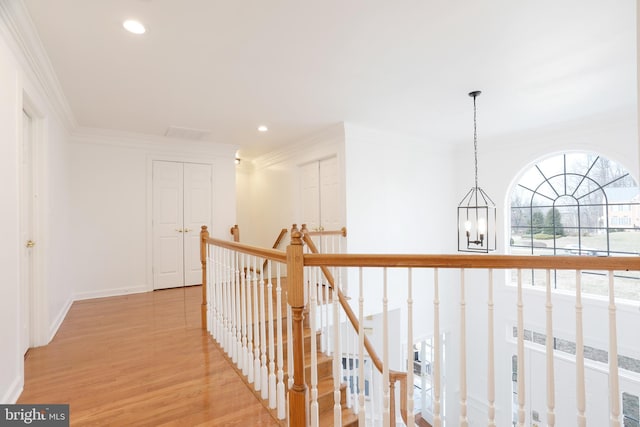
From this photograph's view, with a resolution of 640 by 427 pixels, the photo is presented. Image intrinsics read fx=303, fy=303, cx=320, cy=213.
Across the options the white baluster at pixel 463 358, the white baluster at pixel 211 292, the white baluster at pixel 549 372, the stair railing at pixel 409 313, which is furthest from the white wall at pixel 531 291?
the white baluster at pixel 211 292

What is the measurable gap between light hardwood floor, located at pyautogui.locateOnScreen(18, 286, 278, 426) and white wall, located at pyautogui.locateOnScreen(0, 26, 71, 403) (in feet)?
0.81

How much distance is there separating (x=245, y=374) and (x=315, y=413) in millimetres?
945

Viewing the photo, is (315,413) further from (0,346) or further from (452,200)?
(452,200)

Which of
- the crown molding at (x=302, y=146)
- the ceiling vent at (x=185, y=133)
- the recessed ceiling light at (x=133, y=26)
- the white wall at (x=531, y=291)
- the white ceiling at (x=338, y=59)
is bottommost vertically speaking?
the white wall at (x=531, y=291)

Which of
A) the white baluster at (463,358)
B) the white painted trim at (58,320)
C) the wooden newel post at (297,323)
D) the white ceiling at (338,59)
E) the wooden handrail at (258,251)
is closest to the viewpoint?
the white baluster at (463,358)

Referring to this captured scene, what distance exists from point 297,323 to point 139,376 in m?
1.62

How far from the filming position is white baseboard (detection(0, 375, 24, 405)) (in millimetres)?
1841

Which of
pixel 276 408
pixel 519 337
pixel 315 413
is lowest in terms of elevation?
pixel 276 408

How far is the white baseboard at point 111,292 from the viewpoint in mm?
4383

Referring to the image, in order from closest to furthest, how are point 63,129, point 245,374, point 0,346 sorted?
point 0,346 → point 245,374 → point 63,129

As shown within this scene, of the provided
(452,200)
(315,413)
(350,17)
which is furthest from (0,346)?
(452,200)

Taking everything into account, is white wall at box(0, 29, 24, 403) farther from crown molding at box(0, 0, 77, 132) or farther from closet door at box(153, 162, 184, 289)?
closet door at box(153, 162, 184, 289)

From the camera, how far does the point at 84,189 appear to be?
441 cm

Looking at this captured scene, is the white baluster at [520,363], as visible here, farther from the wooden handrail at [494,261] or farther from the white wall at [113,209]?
the white wall at [113,209]
